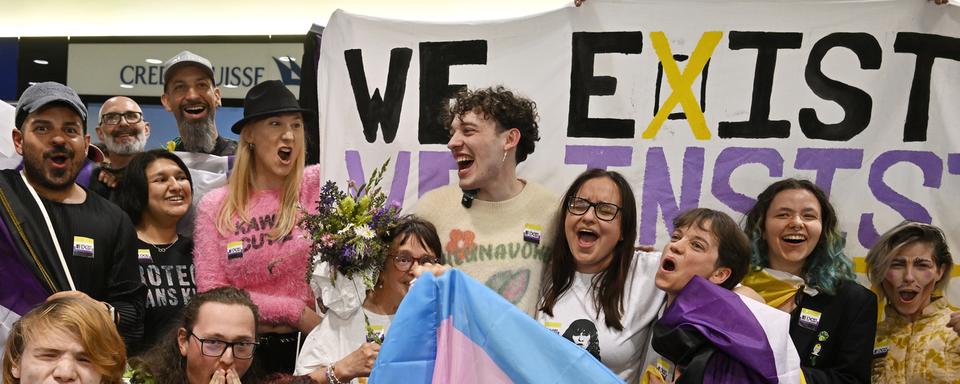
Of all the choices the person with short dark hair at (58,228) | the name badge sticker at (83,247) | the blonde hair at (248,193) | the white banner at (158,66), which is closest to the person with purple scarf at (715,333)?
the blonde hair at (248,193)

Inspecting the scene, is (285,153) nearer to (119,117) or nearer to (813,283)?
(119,117)

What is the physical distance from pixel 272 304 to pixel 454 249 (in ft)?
2.63

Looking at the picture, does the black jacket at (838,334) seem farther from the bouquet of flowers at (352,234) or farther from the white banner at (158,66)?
the white banner at (158,66)

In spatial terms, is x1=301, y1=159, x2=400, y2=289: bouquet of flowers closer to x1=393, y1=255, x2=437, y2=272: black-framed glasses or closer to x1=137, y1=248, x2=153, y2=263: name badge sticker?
x1=393, y1=255, x2=437, y2=272: black-framed glasses

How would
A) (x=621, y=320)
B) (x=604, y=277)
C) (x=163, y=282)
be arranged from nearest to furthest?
(x=621, y=320) → (x=604, y=277) → (x=163, y=282)

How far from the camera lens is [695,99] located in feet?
13.1

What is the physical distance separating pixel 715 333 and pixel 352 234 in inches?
48.8

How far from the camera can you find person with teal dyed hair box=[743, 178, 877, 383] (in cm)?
322

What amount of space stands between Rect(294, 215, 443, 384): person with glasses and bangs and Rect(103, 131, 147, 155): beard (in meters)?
1.81

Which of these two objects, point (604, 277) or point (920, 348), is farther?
point (920, 348)

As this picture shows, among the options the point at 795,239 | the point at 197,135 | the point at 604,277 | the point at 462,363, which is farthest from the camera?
the point at 197,135

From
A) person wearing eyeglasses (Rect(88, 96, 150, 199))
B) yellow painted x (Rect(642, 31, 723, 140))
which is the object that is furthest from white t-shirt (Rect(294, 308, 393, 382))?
person wearing eyeglasses (Rect(88, 96, 150, 199))

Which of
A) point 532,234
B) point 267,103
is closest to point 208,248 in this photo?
point 267,103

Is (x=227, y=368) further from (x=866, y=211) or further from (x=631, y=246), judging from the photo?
(x=866, y=211)
